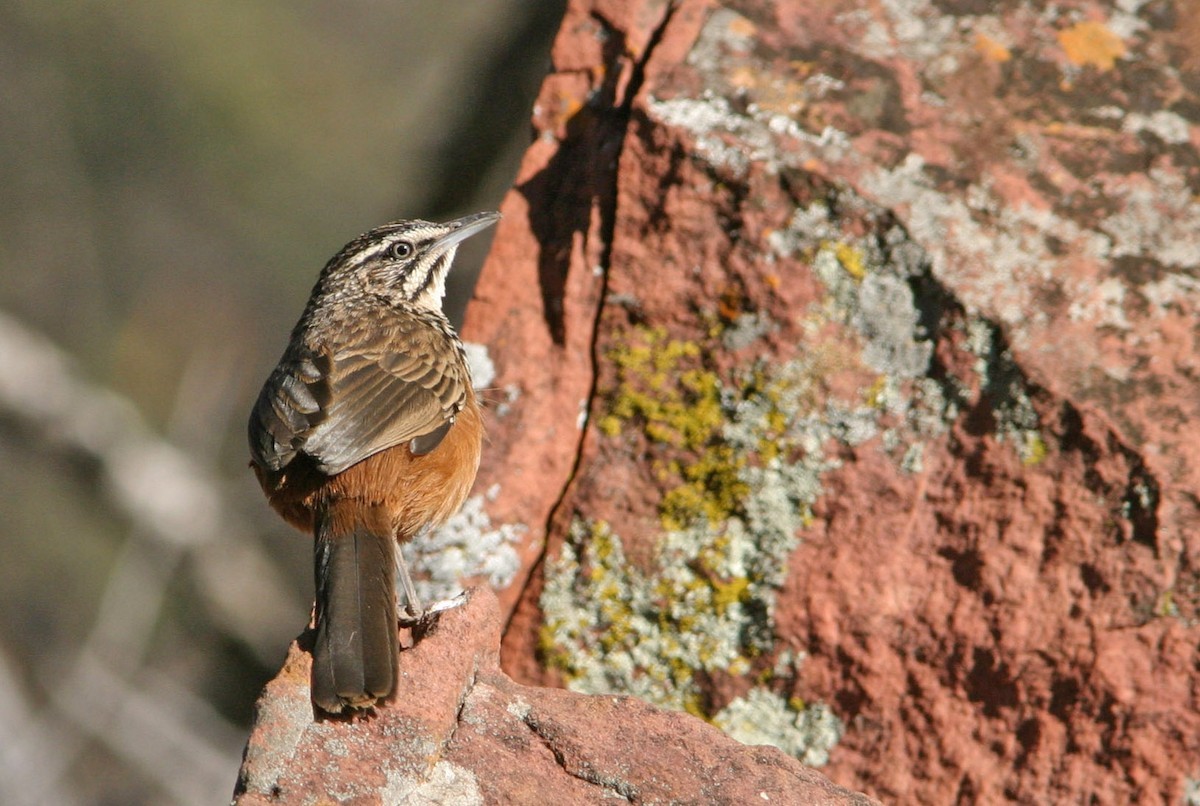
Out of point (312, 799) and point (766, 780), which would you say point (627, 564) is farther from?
point (312, 799)

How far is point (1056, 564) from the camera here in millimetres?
4324

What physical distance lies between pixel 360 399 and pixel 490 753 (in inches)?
62.4

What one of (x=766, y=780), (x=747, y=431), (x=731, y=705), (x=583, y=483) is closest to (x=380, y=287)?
(x=583, y=483)

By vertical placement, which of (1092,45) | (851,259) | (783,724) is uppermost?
(1092,45)

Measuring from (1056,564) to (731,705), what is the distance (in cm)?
111

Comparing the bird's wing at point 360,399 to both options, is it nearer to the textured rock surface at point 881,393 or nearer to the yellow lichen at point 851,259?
the textured rock surface at point 881,393

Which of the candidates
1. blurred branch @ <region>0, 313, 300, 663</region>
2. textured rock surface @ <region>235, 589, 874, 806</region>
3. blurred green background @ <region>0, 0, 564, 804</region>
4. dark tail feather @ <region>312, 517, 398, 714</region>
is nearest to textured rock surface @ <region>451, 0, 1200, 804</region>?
dark tail feather @ <region>312, 517, 398, 714</region>

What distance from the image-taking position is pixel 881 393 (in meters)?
4.59

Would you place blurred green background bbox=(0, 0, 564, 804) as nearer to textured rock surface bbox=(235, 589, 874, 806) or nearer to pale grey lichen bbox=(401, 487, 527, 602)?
pale grey lichen bbox=(401, 487, 527, 602)

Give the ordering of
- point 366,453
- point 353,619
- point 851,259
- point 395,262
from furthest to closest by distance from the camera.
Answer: point 395,262, point 851,259, point 366,453, point 353,619

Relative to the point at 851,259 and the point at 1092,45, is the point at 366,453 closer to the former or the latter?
the point at 851,259

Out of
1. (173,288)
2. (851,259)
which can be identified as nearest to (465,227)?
(851,259)

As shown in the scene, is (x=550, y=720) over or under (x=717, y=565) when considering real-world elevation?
over

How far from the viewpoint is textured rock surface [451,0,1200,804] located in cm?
429
